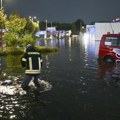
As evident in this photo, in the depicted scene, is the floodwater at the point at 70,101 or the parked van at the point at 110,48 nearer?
the floodwater at the point at 70,101

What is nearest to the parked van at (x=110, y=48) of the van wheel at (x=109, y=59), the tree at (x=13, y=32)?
the van wheel at (x=109, y=59)

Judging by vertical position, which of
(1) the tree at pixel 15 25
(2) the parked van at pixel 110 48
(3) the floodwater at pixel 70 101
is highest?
(1) the tree at pixel 15 25

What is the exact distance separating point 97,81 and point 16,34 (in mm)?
26300

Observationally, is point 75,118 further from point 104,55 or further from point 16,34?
point 16,34

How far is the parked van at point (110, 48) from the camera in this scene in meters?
25.5

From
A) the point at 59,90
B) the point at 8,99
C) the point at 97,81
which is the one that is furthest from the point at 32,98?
the point at 97,81

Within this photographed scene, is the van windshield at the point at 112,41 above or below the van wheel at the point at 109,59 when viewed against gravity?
above

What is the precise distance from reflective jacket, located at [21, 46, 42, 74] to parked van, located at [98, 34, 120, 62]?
1174 cm

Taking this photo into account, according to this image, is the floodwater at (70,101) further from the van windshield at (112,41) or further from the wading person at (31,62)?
the van windshield at (112,41)

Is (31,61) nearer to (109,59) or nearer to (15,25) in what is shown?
(109,59)

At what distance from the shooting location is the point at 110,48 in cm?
2577

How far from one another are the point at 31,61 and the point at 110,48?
12.1 m

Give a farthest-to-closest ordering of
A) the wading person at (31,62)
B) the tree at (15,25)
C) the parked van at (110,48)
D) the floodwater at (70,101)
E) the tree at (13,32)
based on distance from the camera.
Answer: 1. the tree at (15,25)
2. the tree at (13,32)
3. the parked van at (110,48)
4. the wading person at (31,62)
5. the floodwater at (70,101)

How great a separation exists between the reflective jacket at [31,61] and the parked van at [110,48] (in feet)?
38.5
